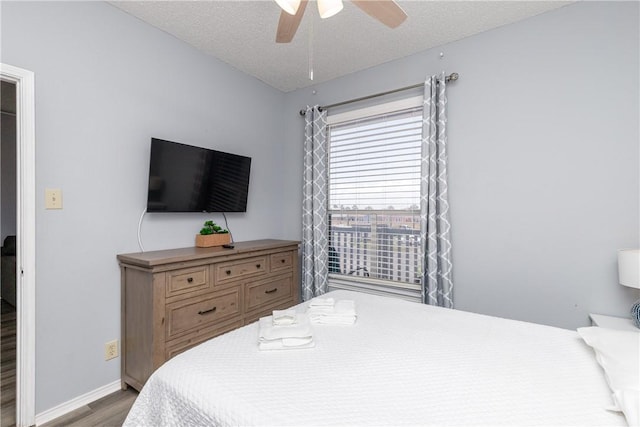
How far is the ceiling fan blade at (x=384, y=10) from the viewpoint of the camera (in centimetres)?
150

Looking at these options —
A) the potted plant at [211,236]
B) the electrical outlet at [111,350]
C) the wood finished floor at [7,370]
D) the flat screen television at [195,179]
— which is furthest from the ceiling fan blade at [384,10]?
the wood finished floor at [7,370]

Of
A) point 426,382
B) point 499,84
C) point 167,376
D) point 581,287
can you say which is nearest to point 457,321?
point 426,382

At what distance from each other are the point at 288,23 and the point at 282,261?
2.01 meters

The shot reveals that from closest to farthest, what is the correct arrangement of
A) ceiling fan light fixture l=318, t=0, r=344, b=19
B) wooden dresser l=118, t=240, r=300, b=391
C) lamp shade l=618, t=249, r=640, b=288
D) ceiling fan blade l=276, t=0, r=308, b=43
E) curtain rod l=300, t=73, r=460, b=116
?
ceiling fan light fixture l=318, t=0, r=344, b=19, ceiling fan blade l=276, t=0, r=308, b=43, lamp shade l=618, t=249, r=640, b=288, wooden dresser l=118, t=240, r=300, b=391, curtain rod l=300, t=73, r=460, b=116

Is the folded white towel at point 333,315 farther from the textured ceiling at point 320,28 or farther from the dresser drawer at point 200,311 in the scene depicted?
the textured ceiling at point 320,28

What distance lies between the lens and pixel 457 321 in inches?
66.0

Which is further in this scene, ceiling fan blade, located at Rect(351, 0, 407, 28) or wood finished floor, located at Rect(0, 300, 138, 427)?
wood finished floor, located at Rect(0, 300, 138, 427)

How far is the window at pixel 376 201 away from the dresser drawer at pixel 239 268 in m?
0.86

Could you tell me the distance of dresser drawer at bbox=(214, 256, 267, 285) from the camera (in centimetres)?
237

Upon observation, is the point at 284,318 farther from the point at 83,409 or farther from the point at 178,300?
the point at 83,409

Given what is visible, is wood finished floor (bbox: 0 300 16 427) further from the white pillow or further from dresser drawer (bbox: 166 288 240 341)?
the white pillow

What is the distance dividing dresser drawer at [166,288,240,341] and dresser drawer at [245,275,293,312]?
0.13 meters

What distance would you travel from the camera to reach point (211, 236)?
2666mm

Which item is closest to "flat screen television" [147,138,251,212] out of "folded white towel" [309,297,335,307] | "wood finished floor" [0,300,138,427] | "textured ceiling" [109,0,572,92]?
"textured ceiling" [109,0,572,92]
